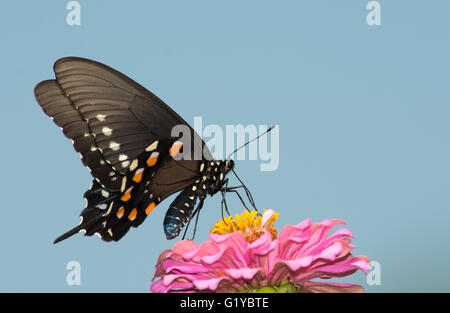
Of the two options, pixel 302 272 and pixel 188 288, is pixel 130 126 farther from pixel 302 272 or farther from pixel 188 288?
pixel 302 272

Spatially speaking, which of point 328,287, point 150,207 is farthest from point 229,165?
point 328,287

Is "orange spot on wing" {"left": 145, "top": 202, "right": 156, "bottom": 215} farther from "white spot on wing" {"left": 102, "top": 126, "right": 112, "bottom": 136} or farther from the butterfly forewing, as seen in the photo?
"white spot on wing" {"left": 102, "top": 126, "right": 112, "bottom": 136}

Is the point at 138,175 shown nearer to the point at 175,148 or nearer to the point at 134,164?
the point at 134,164

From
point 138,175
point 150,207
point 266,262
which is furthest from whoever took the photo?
point 150,207

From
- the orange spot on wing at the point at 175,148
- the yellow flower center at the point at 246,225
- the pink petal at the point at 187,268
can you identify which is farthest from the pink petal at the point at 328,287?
the orange spot on wing at the point at 175,148

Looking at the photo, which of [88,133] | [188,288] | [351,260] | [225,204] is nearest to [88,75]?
[88,133]

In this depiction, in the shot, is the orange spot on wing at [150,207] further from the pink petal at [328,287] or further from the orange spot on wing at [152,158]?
the pink petal at [328,287]

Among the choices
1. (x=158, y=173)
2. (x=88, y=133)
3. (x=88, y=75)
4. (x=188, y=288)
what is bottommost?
(x=188, y=288)
